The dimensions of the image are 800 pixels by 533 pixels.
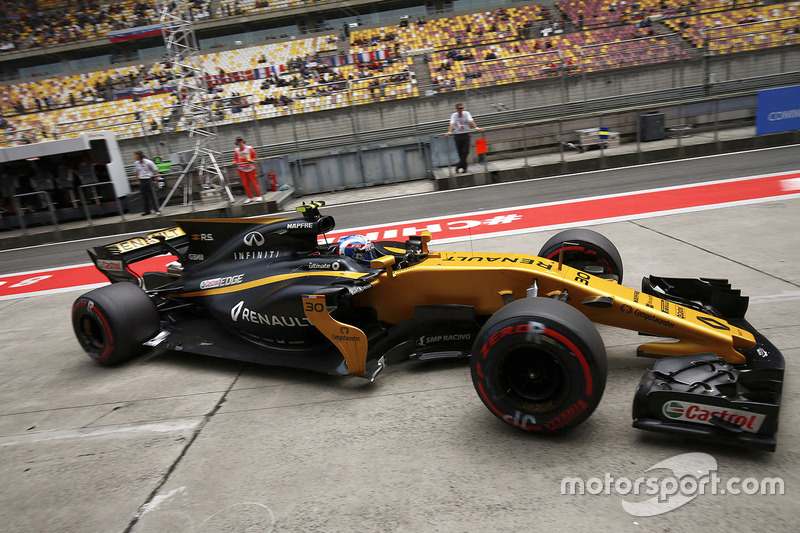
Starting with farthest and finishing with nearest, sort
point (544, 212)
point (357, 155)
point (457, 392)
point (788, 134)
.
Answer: point (357, 155), point (788, 134), point (544, 212), point (457, 392)

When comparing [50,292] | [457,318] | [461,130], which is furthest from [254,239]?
[461,130]

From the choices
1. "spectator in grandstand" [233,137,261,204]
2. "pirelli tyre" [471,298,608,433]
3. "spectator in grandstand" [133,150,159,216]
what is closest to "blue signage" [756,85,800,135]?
"spectator in grandstand" [233,137,261,204]

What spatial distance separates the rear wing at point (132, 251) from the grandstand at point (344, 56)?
1261 cm

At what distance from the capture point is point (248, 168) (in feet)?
49.5

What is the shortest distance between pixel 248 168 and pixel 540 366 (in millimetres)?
13404

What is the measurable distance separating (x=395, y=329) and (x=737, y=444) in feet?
8.27

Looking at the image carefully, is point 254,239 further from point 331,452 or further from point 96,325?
point 331,452

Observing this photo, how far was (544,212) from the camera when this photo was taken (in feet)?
33.1

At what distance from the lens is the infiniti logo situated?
5.28 meters

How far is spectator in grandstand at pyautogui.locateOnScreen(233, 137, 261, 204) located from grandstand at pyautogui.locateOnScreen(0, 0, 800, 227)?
329cm

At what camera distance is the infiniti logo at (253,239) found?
5277mm

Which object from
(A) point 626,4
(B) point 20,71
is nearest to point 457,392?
(A) point 626,4

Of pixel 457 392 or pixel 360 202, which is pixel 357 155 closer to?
pixel 360 202

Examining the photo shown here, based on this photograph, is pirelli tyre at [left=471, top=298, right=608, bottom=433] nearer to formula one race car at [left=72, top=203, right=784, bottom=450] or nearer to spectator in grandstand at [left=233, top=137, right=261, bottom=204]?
formula one race car at [left=72, top=203, right=784, bottom=450]
